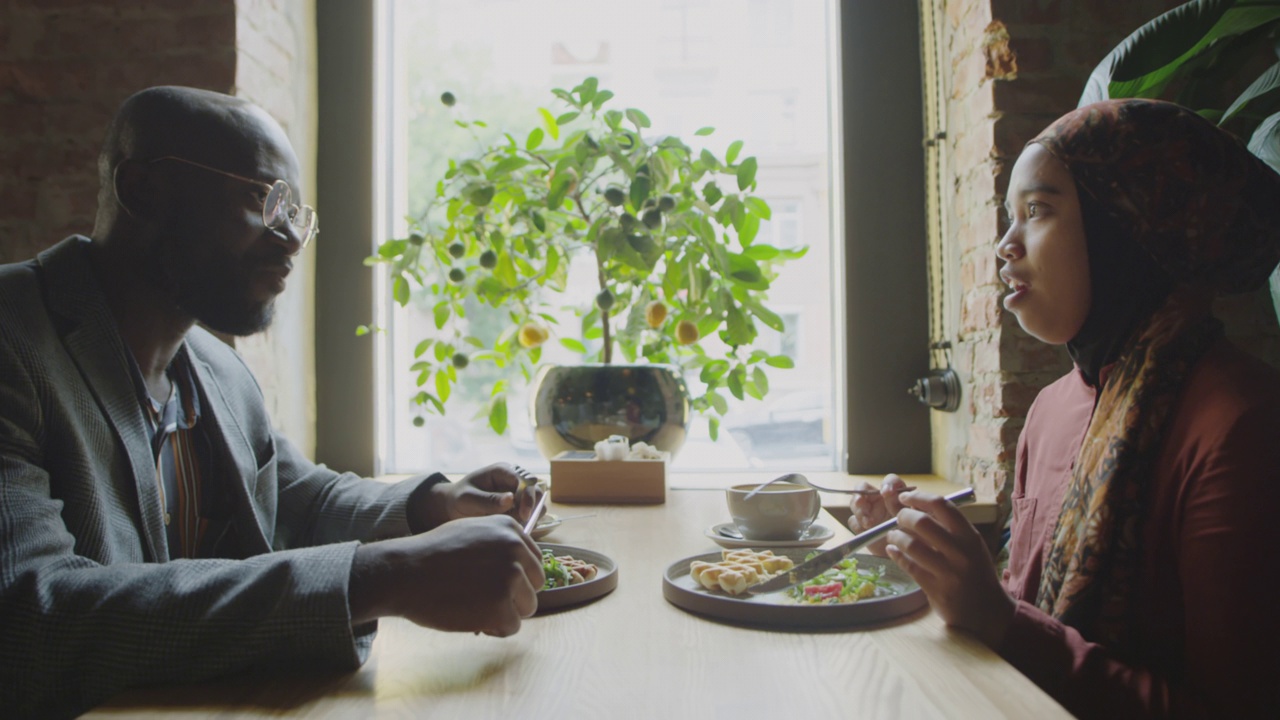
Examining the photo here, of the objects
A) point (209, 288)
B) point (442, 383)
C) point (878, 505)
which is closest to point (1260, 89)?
point (878, 505)

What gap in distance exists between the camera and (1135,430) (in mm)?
1100

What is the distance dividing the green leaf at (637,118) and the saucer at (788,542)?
1.03 meters

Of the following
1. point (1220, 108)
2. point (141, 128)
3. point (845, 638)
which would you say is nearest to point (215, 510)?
point (141, 128)

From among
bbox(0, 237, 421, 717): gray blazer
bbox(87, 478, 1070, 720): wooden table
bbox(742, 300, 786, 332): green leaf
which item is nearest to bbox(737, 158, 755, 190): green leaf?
bbox(742, 300, 786, 332): green leaf

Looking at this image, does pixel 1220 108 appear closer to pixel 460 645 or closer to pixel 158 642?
pixel 460 645

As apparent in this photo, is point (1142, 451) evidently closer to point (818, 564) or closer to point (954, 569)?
point (954, 569)

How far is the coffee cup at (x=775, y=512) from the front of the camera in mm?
1328

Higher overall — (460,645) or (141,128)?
(141,128)

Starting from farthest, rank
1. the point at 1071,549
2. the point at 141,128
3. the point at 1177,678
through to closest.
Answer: the point at 141,128
the point at 1071,549
the point at 1177,678

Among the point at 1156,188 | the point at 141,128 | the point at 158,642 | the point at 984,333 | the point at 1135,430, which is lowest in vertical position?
the point at 158,642

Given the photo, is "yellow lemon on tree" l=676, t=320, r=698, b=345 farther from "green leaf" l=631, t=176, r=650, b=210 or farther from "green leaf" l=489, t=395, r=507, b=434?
"green leaf" l=489, t=395, r=507, b=434

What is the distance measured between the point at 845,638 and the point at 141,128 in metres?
1.19

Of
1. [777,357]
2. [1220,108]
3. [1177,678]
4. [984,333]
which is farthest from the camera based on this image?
[777,357]

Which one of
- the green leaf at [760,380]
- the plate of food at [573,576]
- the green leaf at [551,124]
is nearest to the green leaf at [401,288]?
the green leaf at [551,124]
